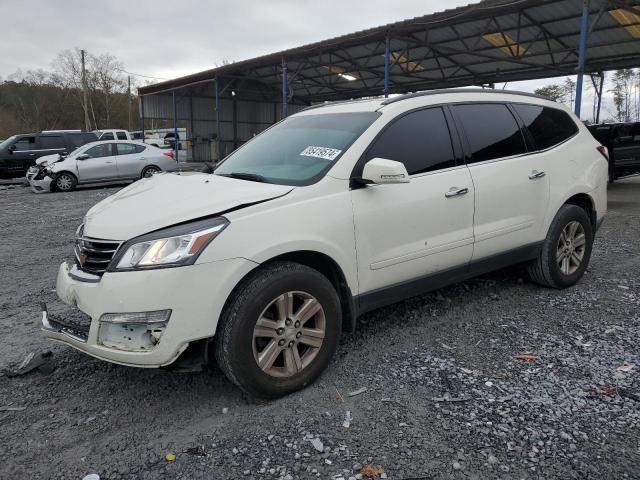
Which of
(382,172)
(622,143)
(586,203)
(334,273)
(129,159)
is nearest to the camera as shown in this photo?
(382,172)

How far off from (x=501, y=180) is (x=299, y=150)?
1.68 metres

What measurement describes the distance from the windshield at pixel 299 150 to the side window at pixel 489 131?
91cm

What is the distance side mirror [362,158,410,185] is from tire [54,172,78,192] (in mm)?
13655

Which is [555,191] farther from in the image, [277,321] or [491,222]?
[277,321]

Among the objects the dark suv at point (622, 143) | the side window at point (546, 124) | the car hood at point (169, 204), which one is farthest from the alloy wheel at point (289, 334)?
the dark suv at point (622, 143)

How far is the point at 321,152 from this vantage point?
10.9 ft

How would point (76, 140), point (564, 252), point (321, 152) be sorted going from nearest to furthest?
point (321, 152) → point (564, 252) → point (76, 140)

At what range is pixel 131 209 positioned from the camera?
2924 mm

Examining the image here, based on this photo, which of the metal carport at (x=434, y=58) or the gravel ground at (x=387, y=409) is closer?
the gravel ground at (x=387, y=409)

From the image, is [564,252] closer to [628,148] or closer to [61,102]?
[628,148]

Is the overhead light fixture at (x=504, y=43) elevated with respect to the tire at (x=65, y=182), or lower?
elevated

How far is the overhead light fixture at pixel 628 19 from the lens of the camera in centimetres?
1276

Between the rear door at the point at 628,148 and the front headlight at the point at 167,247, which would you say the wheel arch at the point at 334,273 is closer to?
the front headlight at the point at 167,247

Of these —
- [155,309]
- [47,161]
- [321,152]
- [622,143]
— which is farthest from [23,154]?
[622,143]
